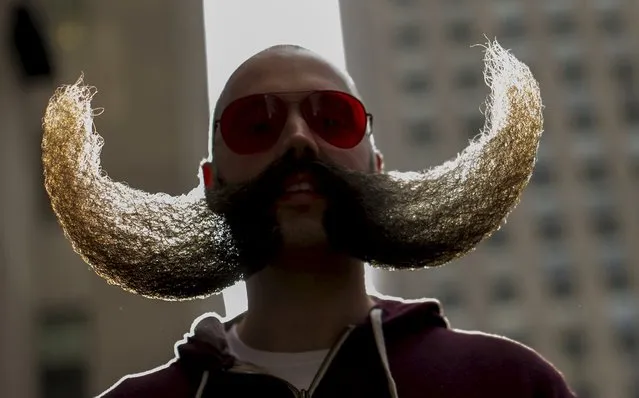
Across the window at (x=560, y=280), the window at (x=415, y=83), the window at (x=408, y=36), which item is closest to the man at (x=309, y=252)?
the window at (x=408, y=36)

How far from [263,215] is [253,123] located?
10 centimetres

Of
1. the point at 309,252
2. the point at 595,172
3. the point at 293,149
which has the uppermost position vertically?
the point at 293,149

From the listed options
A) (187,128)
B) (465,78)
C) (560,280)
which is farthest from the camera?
(560,280)

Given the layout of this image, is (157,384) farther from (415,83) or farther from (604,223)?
(604,223)

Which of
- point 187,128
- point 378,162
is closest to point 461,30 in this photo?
point 187,128

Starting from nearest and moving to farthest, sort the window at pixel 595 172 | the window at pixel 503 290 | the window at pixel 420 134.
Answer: the window at pixel 420 134, the window at pixel 503 290, the window at pixel 595 172

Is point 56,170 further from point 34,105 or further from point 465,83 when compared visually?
point 465,83

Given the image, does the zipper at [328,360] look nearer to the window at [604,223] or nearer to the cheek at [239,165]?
the cheek at [239,165]

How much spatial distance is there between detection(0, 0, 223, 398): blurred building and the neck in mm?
530

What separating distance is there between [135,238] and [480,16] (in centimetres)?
132

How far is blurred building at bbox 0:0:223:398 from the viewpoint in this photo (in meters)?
1.60

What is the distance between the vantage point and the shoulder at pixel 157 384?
38.0 inches

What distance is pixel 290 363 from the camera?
0.94 metres

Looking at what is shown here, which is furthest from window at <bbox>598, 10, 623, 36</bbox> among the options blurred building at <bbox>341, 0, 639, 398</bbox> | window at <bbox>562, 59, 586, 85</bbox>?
window at <bbox>562, 59, 586, 85</bbox>
